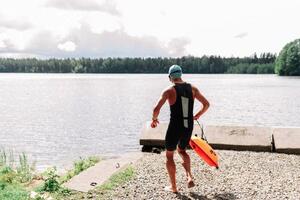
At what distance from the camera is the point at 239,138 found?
1348cm

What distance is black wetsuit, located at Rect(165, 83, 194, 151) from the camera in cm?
838

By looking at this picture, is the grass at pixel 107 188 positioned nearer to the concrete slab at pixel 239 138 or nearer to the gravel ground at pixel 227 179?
the gravel ground at pixel 227 179

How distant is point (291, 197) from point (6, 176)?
6.81 m

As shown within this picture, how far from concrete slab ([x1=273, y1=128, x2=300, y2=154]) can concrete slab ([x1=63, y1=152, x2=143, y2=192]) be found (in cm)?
384

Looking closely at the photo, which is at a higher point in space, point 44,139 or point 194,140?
point 194,140

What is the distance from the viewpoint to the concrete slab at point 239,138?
43.0 feet

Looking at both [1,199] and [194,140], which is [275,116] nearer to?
[194,140]

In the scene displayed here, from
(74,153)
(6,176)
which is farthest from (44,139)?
(6,176)

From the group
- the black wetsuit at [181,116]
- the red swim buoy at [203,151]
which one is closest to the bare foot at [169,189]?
the black wetsuit at [181,116]

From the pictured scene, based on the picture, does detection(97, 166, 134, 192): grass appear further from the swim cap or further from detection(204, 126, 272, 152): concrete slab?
detection(204, 126, 272, 152): concrete slab

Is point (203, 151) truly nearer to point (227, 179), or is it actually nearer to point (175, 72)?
point (227, 179)

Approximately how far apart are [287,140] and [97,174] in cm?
566

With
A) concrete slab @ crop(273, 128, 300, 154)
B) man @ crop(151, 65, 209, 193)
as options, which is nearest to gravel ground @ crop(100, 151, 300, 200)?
concrete slab @ crop(273, 128, 300, 154)

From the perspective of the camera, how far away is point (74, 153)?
21250mm
